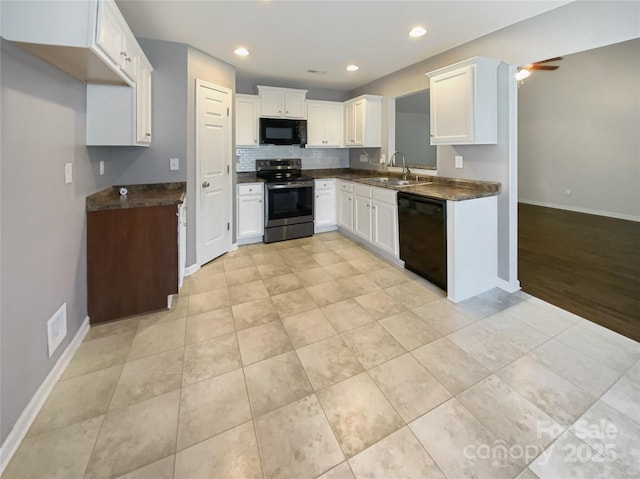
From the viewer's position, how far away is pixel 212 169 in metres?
3.63

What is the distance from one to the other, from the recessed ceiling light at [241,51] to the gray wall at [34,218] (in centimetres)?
180

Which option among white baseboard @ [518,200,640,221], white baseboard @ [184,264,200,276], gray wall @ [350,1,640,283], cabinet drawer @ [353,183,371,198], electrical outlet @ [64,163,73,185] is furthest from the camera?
white baseboard @ [518,200,640,221]

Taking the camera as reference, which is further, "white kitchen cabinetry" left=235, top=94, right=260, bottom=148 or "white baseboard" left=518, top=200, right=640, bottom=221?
"white baseboard" left=518, top=200, right=640, bottom=221

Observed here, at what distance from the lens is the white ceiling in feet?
7.84

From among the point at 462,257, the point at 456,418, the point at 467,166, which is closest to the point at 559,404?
the point at 456,418

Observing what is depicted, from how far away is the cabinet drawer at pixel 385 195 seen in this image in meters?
3.46

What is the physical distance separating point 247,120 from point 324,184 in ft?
4.83

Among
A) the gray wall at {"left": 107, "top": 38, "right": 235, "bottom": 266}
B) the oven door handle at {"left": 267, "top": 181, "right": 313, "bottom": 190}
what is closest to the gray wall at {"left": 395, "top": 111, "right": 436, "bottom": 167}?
the oven door handle at {"left": 267, "top": 181, "right": 313, "bottom": 190}

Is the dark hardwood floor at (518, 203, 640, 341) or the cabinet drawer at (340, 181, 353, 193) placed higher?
the cabinet drawer at (340, 181, 353, 193)

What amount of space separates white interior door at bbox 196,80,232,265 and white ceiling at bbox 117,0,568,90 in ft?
1.68

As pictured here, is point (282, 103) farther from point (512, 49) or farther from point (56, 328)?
point (56, 328)

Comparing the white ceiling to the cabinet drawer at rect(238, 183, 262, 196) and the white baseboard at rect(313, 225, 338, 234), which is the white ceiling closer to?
the cabinet drawer at rect(238, 183, 262, 196)

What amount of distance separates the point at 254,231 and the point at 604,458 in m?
3.93

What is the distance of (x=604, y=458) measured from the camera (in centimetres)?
129
